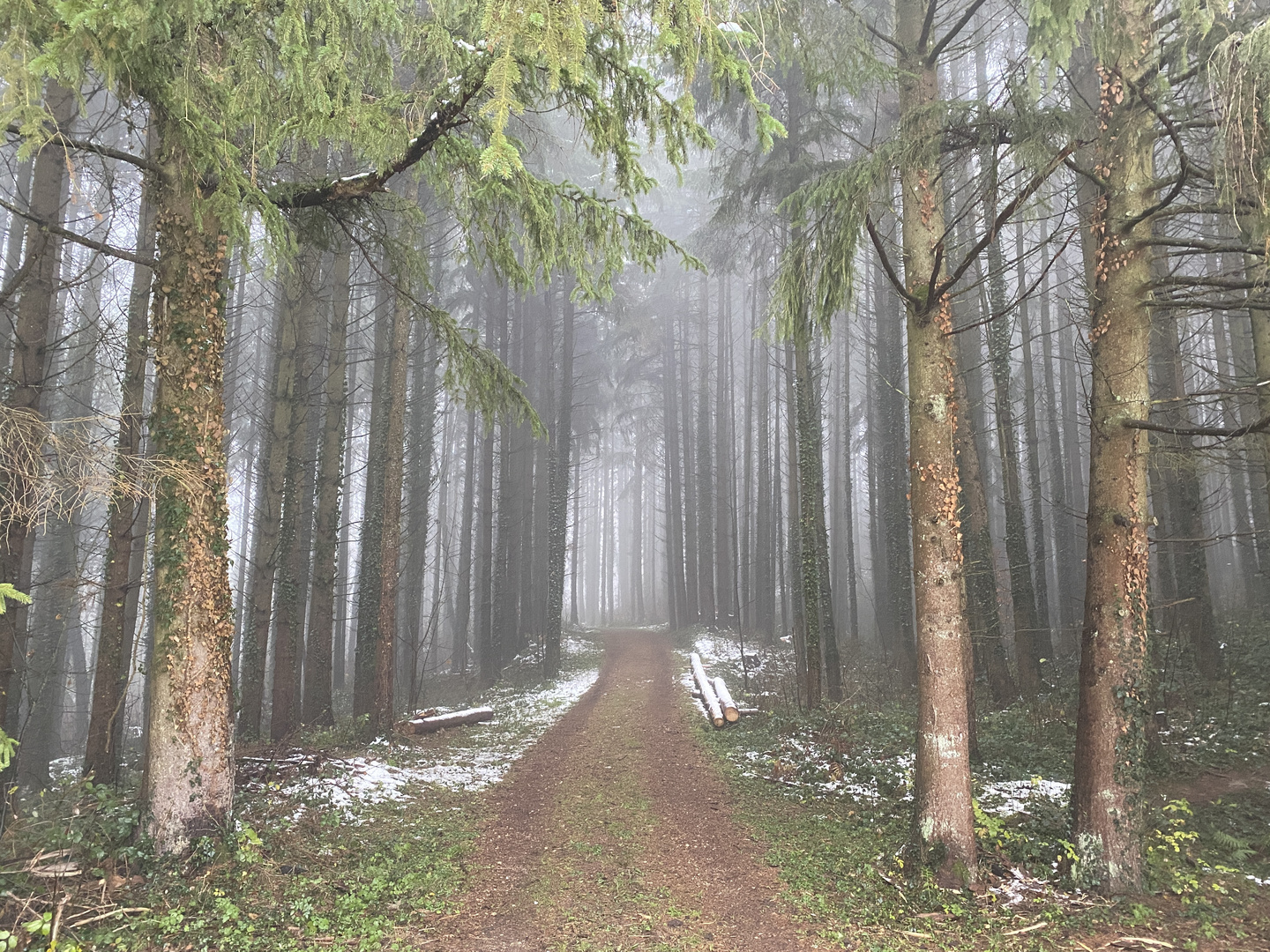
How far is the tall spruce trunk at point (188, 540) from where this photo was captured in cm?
510

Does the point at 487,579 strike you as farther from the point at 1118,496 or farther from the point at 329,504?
the point at 1118,496

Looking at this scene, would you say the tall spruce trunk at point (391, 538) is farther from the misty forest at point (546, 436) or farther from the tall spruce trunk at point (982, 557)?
the tall spruce trunk at point (982, 557)

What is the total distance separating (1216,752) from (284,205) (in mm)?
11114

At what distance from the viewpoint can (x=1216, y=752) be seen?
725 cm

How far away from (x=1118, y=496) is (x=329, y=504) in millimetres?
10469

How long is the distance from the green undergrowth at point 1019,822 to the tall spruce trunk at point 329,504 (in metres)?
6.59

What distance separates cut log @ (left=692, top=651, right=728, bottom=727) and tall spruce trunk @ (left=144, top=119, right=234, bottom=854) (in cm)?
773

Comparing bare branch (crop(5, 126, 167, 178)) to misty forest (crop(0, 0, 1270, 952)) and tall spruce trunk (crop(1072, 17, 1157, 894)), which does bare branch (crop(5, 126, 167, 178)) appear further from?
tall spruce trunk (crop(1072, 17, 1157, 894))

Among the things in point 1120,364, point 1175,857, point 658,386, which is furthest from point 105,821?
point 658,386

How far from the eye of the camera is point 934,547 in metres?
5.34

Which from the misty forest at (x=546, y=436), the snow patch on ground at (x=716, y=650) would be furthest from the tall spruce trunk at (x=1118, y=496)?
the snow patch on ground at (x=716, y=650)

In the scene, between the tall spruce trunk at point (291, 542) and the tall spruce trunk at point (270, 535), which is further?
the tall spruce trunk at point (291, 542)

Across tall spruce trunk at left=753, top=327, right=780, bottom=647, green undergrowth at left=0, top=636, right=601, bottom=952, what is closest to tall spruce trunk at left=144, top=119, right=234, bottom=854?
green undergrowth at left=0, top=636, right=601, bottom=952

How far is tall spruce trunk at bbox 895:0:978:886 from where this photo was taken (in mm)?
5191
